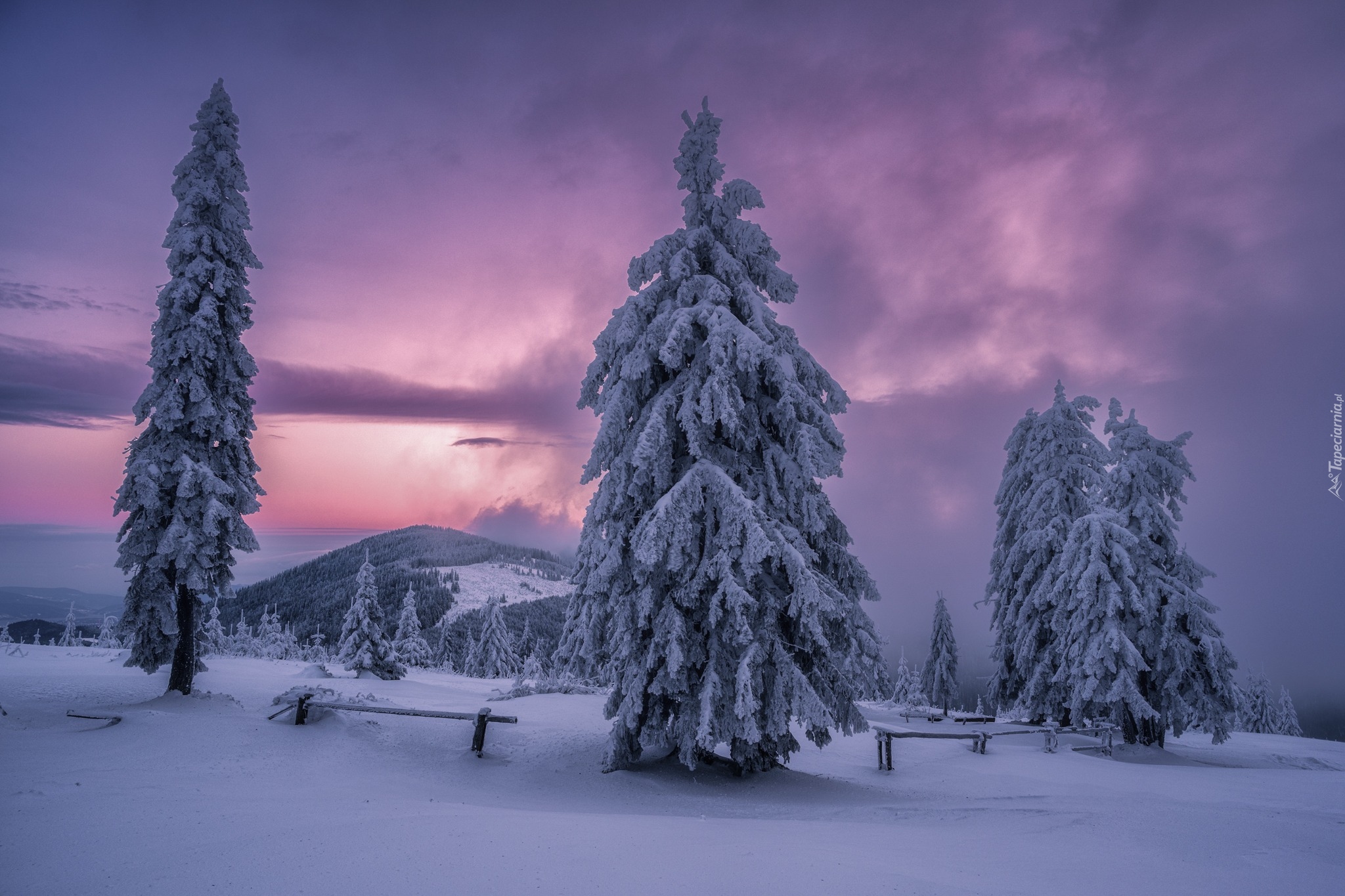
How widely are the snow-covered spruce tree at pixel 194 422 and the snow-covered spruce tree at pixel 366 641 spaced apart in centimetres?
1779

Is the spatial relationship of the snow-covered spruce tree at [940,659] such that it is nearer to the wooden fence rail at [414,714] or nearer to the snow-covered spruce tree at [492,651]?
the snow-covered spruce tree at [492,651]

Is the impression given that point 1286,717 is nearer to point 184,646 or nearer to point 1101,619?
point 1101,619

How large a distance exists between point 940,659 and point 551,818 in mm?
47229

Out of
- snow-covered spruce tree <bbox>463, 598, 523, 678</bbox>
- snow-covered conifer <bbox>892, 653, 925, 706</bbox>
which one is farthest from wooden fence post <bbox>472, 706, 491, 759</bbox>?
snow-covered conifer <bbox>892, 653, 925, 706</bbox>

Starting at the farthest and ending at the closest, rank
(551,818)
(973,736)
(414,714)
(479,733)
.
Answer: (973,736), (414,714), (479,733), (551,818)

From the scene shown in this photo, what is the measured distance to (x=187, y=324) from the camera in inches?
641

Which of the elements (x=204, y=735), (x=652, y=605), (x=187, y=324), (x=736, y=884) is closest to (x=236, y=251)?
(x=187, y=324)

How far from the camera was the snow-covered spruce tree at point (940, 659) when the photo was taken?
46.9 m

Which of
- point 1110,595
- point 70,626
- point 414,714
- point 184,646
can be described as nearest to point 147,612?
point 184,646

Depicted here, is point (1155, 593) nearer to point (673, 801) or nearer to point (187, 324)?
point (673, 801)

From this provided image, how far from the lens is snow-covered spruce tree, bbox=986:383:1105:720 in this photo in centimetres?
2461

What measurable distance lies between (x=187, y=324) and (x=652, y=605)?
49.0 ft

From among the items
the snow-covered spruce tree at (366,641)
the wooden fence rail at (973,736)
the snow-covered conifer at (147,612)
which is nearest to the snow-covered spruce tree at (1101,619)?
the wooden fence rail at (973,736)

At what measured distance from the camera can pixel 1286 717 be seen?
56.5 meters
